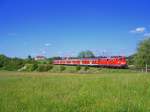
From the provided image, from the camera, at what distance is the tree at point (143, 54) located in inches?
3063

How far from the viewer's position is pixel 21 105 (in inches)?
431

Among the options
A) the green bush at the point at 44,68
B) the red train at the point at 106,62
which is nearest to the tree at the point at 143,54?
the red train at the point at 106,62

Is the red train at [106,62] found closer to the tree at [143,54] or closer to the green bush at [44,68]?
the tree at [143,54]

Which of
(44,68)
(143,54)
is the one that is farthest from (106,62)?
(44,68)

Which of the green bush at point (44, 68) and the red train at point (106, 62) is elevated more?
the red train at point (106, 62)

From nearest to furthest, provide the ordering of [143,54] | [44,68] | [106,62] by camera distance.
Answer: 1. [106,62]
2. [143,54]
3. [44,68]

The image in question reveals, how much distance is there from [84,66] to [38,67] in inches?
949

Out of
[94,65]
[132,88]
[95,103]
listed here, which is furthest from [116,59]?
[95,103]

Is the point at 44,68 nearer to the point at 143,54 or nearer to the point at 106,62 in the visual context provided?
the point at 106,62

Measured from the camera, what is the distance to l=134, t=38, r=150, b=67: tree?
77812 millimetres

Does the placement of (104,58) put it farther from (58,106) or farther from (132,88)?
(58,106)

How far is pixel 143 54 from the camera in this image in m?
78.6

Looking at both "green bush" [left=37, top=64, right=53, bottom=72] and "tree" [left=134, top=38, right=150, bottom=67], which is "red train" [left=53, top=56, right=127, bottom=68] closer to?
"tree" [left=134, top=38, right=150, bottom=67]

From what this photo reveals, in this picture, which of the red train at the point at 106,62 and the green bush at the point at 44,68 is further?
the green bush at the point at 44,68
